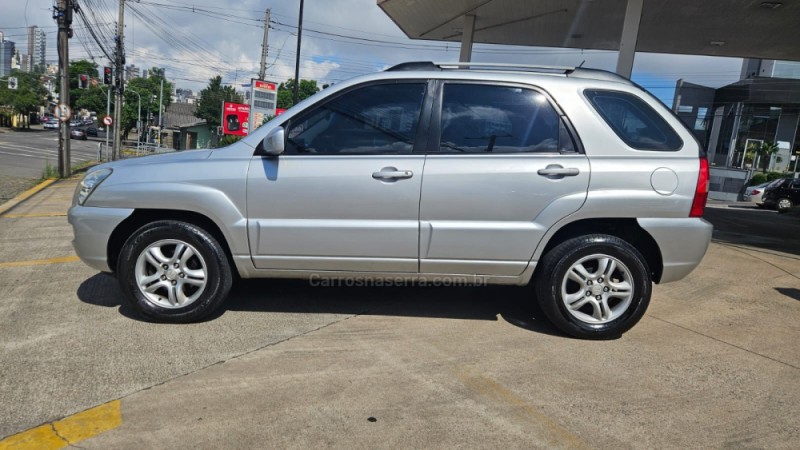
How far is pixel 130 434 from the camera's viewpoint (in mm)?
2699

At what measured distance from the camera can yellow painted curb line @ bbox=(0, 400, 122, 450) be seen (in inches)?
102

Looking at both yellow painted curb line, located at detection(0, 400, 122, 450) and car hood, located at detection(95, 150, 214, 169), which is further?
car hood, located at detection(95, 150, 214, 169)

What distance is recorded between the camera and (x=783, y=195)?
2450 centimetres

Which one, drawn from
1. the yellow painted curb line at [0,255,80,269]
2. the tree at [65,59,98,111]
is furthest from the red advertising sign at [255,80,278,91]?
the tree at [65,59,98,111]

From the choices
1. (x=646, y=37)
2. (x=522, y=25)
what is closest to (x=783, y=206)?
(x=646, y=37)

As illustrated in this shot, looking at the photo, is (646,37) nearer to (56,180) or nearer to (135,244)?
(135,244)

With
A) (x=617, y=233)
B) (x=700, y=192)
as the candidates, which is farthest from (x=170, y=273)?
(x=700, y=192)

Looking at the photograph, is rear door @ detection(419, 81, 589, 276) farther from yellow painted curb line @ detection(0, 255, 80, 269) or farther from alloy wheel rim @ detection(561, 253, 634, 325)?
yellow painted curb line @ detection(0, 255, 80, 269)

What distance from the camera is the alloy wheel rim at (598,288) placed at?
4.02 m

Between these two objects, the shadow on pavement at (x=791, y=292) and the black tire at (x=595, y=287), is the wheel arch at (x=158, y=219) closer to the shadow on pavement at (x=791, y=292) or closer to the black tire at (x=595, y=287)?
the black tire at (x=595, y=287)

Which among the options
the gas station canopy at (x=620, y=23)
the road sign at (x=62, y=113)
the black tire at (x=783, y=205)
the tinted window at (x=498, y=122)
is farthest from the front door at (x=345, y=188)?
the black tire at (x=783, y=205)

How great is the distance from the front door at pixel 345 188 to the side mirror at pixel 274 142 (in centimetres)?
11

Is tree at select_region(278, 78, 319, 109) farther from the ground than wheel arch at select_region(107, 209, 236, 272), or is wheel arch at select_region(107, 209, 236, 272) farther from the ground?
tree at select_region(278, 78, 319, 109)

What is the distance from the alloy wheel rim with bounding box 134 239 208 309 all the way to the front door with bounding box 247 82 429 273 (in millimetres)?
462
